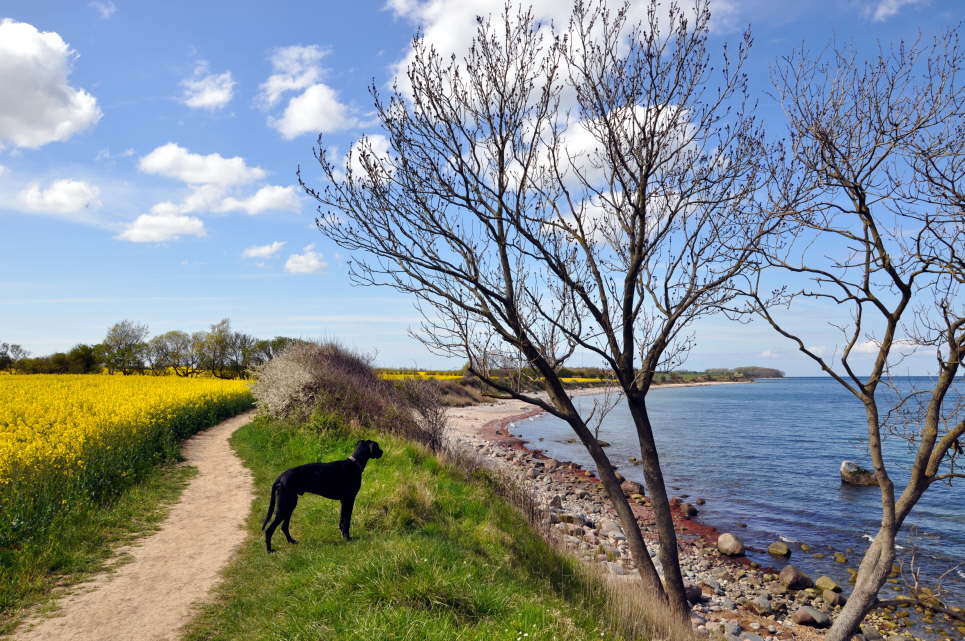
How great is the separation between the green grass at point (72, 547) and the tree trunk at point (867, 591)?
1010 centimetres

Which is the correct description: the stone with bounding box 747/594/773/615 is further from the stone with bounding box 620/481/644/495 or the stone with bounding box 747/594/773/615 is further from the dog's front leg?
the dog's front leg

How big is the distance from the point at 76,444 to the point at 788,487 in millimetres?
25450

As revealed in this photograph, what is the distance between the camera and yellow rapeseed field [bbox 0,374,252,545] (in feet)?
29.3

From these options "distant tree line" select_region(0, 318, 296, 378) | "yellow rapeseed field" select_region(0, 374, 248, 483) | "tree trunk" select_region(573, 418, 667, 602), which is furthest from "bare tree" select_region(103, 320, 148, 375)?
"tree trunk" select_region(573, 418, 667, 602)

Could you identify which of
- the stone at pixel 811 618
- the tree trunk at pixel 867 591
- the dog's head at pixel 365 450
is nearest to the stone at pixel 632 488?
the stone at pixel 811 618

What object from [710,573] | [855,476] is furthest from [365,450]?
[855,476]

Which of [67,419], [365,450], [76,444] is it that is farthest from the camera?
[67,419]

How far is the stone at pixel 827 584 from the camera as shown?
43.2 feet

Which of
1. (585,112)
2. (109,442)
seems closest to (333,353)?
(109,442)

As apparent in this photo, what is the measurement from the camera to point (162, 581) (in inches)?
285

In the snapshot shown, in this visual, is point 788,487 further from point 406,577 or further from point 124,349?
point 124,349

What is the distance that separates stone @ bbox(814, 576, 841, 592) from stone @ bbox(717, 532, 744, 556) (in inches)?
91.2

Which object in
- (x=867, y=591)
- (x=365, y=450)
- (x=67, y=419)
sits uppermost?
(x=365, y=450)

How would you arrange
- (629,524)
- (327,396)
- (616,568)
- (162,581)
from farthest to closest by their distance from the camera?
(327,396)
(616,568)
(629,524)
(162,581)
